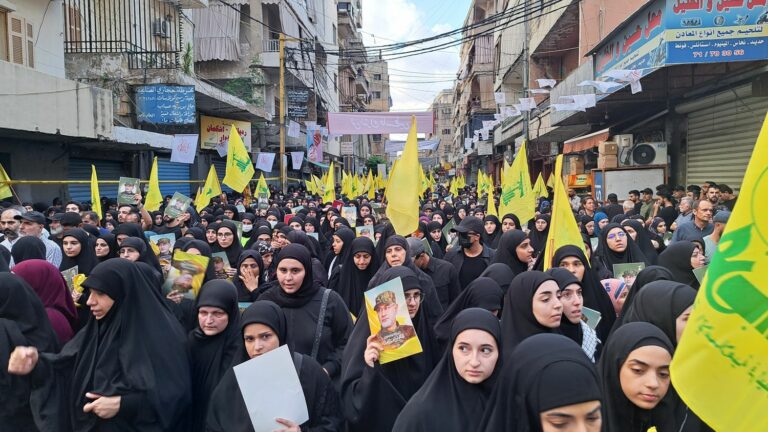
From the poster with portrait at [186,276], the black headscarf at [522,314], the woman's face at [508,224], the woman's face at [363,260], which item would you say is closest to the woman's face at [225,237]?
the woman's face at [363,260]

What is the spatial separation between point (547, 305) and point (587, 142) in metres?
14.7

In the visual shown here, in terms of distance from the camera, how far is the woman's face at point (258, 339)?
2.72m

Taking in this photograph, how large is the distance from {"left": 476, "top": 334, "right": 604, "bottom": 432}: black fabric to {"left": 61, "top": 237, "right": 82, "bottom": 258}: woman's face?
4.43 m

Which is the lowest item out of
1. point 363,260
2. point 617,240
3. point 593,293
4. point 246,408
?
point 246,408

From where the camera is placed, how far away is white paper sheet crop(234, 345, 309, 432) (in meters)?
2.43

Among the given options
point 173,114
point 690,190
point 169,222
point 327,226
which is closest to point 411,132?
point 327,226

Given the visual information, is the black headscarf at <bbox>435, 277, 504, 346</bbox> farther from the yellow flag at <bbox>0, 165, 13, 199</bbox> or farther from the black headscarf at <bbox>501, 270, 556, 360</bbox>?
the yellow flag at <bbox>0, 165, 13, 199</bbox>

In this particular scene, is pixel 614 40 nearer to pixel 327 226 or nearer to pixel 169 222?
pixel 327 226

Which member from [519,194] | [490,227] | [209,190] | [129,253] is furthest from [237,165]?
[129,253]

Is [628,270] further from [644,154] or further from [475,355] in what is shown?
[644,154]

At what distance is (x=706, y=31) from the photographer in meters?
8.00

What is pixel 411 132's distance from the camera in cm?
648

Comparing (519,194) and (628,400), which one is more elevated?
(519,194)

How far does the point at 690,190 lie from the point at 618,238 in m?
5.51
